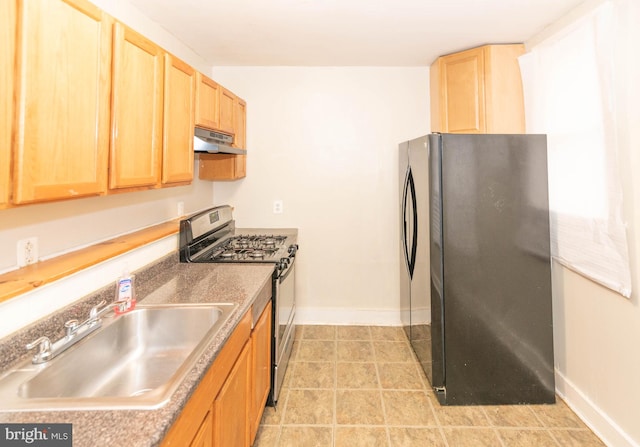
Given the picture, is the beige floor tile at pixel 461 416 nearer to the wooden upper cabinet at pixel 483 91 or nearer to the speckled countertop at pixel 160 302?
the speckled countertop at pixel 160 302

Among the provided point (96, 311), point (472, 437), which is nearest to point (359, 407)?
point (472, 437)

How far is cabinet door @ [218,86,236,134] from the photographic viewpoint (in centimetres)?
263

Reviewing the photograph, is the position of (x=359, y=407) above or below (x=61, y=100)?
below

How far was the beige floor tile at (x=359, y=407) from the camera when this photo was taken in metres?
2.06

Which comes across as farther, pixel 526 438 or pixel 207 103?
pixel 207 103

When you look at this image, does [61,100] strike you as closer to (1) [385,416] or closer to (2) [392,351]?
(1) [385,416]

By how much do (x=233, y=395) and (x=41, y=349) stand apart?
69 cm

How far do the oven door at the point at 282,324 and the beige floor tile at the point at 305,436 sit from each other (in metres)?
0.23

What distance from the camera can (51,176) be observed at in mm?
1094

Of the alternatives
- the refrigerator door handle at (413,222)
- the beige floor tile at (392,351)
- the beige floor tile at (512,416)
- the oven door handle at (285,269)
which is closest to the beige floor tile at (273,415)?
the oven door handle at (285,269)

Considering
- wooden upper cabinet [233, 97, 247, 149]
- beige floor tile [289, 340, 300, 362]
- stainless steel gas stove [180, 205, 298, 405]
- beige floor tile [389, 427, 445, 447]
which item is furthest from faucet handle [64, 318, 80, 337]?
wooden upper cabinet [233, 97, 247, 149]

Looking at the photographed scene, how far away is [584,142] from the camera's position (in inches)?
Answer: 76.7

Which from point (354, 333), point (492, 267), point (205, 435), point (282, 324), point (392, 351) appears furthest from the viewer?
point (354, 333)

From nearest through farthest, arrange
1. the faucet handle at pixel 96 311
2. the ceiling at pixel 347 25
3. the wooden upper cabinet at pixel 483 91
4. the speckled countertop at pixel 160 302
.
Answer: the speckled countertop at pixel 160 302 → the faucet handle at pixel 96 311 → the ceiling at pixel 347 25 → the wooden upper cabinet at pixel 483 91
